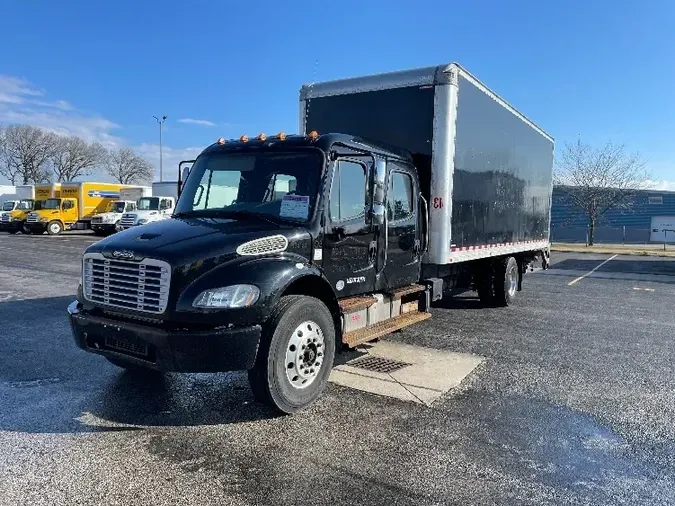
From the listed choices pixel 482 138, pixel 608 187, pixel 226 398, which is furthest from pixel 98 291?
pixel 608 187

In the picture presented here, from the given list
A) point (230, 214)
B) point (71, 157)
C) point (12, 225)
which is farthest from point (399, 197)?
point (71, 157)

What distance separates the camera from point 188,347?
13.1 ft

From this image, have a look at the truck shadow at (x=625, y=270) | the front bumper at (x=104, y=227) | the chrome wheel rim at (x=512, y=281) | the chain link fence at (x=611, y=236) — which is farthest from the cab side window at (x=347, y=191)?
the chain link fence at (x=611, y=236)

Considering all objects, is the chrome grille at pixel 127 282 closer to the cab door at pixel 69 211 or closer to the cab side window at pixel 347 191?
the cab side window at pixel 347 191

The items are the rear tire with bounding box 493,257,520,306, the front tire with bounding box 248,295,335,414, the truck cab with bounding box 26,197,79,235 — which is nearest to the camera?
the front tire with bounding box 248,295,335,414

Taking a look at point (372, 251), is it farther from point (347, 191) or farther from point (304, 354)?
point (304, 354)

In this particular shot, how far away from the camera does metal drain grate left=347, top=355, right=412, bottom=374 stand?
5904 mm

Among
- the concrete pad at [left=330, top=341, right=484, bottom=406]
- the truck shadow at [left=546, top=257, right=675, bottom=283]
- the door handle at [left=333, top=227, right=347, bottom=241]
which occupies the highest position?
the door handle at [left=333, top=227, right=347, bottom=241]

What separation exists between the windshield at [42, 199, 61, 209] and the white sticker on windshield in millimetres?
35659

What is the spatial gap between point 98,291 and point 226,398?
1.49 meters

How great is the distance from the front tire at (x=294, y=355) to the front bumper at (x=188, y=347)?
0.49ft

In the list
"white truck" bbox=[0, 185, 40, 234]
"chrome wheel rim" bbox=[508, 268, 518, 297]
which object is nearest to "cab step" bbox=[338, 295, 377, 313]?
"chrome wheel rim" bbox=[508, 268, 518, 297]

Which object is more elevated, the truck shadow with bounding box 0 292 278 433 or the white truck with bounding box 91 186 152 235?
the white truck with bounding box 91 186 152 235

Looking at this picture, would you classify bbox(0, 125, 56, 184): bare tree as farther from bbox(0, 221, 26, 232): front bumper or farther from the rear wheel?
the rear wheel
